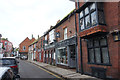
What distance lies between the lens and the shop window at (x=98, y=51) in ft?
25.9

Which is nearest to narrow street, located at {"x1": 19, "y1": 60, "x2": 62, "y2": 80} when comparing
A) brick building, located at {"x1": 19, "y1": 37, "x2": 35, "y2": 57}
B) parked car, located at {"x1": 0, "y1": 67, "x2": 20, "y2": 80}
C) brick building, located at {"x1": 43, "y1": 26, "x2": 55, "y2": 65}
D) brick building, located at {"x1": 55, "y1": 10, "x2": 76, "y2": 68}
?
brick building, located at {"x1": 55, "y1": 10, "x2": 76, "y2": 68}

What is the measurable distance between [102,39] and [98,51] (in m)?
1.11

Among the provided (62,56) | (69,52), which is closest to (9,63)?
(69,52)

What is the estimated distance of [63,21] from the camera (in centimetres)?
1541

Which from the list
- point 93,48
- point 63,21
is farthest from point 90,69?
point 63,21

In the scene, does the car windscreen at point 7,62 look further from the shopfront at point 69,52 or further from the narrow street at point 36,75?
the shopfront at point 69,52

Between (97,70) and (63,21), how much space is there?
9.30m

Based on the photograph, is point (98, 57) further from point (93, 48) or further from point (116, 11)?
point (116, 11)

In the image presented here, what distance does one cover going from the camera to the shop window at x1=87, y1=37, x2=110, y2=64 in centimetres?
790

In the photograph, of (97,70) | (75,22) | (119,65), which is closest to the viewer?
(119,65)

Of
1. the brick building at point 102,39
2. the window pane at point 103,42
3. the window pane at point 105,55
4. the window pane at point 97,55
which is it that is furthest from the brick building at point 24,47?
the window pane at point 105,55

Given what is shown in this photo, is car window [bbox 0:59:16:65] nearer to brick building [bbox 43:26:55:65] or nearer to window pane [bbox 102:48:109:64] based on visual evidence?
window pane [bbox 102:48:109:64]

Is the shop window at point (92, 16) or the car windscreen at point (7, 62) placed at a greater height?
the shop window at point (92, 16)

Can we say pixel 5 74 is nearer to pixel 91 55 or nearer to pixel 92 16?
pixel 91 55
